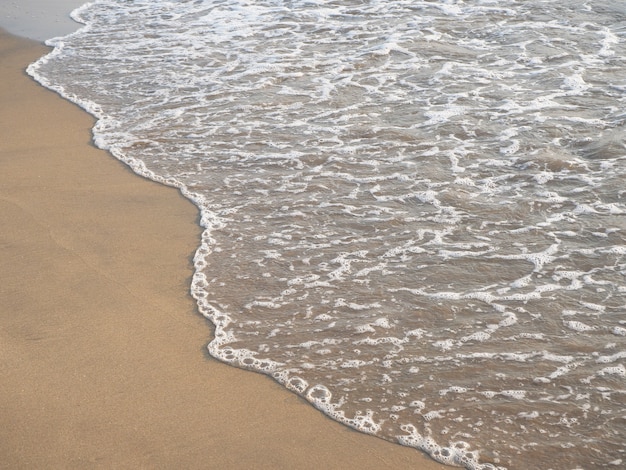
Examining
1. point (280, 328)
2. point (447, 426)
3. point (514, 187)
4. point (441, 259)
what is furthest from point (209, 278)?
point (514, 187)

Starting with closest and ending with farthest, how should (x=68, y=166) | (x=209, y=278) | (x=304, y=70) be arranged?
(x=209, y=278), (x=68, y=166), (x=304, y=70)

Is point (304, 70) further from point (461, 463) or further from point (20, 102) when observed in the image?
point (461, 463)

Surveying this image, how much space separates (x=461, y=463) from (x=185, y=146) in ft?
13.3

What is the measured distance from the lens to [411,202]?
5.36m

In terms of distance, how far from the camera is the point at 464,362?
149 inches

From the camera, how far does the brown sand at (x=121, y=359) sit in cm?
328

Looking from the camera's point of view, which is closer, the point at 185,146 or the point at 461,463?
the point at 461,463

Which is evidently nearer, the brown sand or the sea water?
the brown sand

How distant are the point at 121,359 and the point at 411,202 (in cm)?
240

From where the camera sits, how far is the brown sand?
3.28 m

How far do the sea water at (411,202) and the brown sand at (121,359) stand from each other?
0.14 metres

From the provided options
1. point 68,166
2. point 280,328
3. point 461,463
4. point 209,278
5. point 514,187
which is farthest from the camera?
point 68,166

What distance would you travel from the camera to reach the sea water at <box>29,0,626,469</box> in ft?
11.9

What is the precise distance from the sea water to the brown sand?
0.14m
